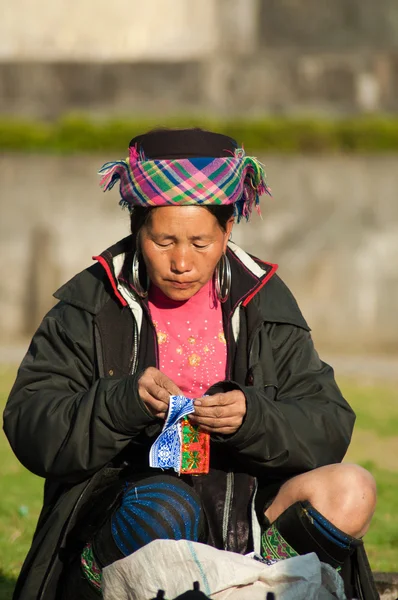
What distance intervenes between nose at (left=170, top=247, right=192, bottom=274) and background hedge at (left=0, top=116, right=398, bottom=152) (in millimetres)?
8234

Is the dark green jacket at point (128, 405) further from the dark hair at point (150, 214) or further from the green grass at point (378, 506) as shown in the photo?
the green grass at point (378, 506)

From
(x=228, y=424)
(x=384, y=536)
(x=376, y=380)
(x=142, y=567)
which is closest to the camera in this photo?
(x=142, y=567)

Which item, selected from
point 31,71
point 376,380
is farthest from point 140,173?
point 31,71

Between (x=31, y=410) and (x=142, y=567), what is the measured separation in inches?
24.7

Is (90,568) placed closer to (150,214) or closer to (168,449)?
(168,449)

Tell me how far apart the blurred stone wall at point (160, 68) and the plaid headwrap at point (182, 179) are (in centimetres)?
895

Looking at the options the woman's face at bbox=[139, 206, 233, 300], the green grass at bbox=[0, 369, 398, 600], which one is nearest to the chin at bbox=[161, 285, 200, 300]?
the woman's face at bbox=[139, 206, 233, 300]

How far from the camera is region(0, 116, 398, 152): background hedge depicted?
460 inches

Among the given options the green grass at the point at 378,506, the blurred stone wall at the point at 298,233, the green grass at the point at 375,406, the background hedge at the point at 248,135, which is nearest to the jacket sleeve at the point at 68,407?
the green grass at the point at 378,506

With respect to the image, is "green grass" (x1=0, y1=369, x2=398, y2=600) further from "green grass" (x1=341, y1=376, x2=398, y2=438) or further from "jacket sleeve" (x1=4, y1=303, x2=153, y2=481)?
"jacket sleeve" (x1=4, y1=303, x2=153, y2=481)

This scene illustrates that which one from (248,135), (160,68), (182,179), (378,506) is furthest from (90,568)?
(160,68)

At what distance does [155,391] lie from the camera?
3.21 m

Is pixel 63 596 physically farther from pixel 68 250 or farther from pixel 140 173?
pixel 68 250

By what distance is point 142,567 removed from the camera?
3.01 m
